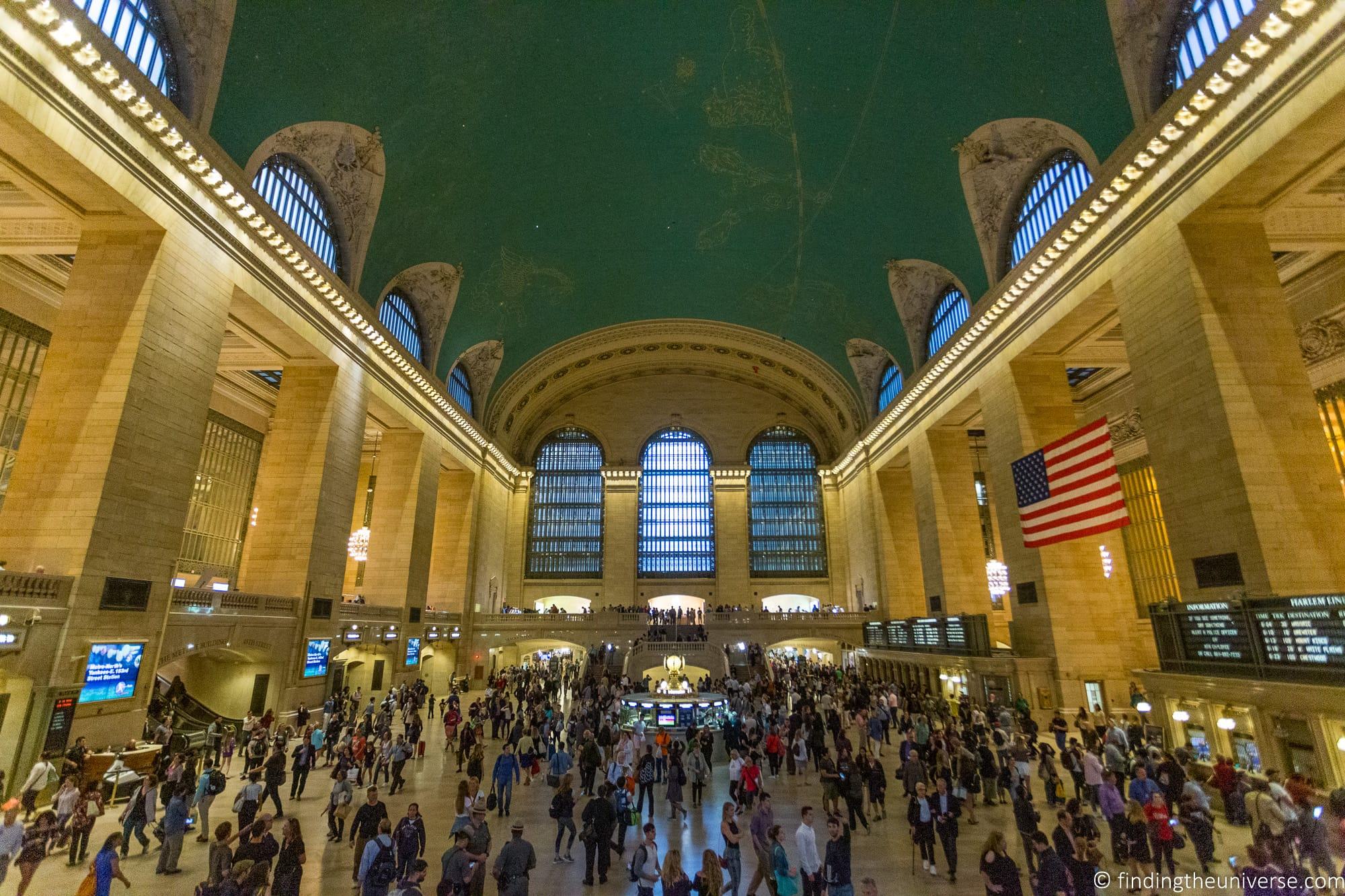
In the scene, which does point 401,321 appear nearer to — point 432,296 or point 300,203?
point 432,296

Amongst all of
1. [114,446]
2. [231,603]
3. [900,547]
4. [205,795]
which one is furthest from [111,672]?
[900,547]

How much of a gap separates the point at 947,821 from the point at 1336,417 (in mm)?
15953

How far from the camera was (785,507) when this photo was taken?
125 feet

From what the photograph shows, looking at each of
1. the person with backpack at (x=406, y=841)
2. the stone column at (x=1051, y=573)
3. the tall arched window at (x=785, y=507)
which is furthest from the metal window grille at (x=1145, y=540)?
the person with backpack at (x=406, y=841)

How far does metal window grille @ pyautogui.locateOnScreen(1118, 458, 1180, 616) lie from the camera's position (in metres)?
22.2

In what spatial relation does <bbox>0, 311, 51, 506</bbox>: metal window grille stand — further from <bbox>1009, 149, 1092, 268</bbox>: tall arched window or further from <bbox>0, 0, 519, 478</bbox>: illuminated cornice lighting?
<bbox>1009, 149, 1092, 268</bbox>: tall arched window

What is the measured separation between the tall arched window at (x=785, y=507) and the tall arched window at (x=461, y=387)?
16.3 meters

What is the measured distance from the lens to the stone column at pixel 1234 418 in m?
10.4

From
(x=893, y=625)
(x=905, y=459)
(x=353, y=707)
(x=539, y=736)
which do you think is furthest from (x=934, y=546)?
(x=353, y=707)

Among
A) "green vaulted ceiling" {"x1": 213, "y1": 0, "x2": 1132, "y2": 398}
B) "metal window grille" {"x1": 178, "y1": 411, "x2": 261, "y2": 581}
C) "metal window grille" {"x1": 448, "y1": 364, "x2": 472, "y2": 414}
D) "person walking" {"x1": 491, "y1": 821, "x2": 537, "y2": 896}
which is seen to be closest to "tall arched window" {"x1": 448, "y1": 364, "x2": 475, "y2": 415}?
"metal window grille" {"x1": 448, "y1": 364, "x2": 472, "y2": 414}

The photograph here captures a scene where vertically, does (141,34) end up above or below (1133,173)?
above

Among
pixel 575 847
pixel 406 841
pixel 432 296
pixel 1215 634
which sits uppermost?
pixel 432 296

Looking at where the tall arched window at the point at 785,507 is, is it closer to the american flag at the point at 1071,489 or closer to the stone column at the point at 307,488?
the american flag at the point at 1071,489

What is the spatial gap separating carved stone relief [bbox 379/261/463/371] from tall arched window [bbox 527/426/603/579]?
540 inches
